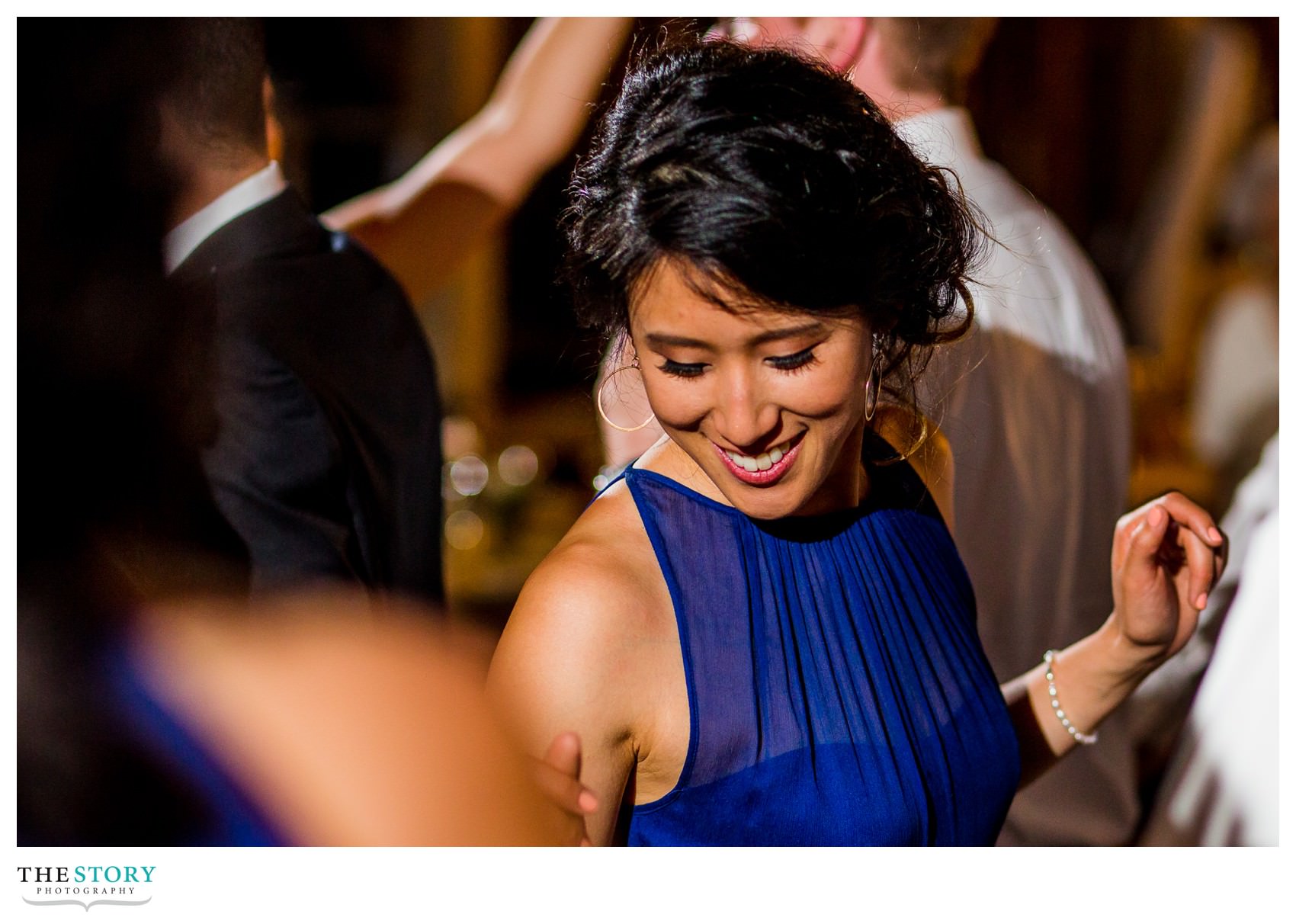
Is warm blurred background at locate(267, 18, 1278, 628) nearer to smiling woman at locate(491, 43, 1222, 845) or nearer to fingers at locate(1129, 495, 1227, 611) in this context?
smiling woman at locate(491, 43, 1222, 845)

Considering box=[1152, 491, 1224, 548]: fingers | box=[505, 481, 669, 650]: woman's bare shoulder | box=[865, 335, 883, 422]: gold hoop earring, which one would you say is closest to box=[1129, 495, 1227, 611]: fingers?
box=[1152, 491, 1224, 548]: fingers

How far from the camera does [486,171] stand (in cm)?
88

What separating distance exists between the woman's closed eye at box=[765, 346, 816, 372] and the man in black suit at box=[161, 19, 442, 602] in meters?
0.34

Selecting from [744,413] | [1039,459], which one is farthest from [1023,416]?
[744,413]

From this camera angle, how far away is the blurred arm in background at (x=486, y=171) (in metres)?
0.85

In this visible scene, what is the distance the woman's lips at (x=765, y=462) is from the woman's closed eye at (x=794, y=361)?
0.04 m

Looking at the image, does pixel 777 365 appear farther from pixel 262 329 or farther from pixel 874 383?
pixel 262 329

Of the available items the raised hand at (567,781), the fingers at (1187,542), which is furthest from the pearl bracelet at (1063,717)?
the raised hand at (567,781)

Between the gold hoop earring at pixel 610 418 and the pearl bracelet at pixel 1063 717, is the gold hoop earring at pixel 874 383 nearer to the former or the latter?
the gold hoop earring at pixel 610 418
